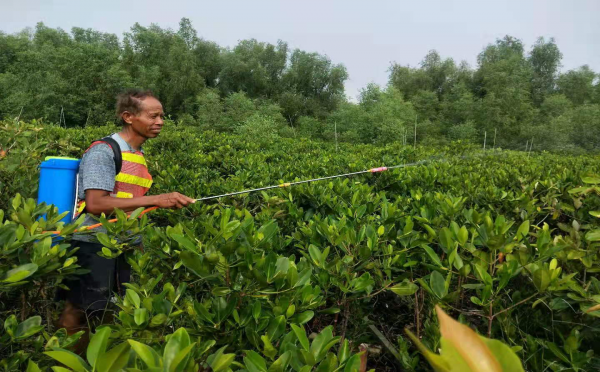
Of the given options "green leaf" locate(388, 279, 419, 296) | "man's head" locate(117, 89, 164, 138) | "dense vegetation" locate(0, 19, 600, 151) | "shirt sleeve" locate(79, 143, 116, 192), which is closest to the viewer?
"green leaf" locate(388, 279, 419, 296)

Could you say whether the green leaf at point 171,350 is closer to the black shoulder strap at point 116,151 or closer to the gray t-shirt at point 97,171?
the gray t-shirt at point 97,171

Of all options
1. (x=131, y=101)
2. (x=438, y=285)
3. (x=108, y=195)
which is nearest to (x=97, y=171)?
(x=108, y=195)

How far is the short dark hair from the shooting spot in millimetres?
2838

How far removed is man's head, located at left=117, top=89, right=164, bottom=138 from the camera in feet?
9.29

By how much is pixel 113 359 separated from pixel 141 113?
2.42m

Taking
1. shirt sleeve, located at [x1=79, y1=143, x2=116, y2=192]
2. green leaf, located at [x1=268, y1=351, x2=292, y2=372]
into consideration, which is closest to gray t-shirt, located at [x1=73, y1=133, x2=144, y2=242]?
shirt sleeve, located at [x1=79, y1=143, x2=116, y2=192]

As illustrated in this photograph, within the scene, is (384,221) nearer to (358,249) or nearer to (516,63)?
(358,249)

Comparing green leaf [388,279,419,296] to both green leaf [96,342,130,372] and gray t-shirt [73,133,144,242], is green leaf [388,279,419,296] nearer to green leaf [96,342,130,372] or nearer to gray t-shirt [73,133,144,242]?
green leaf [96,342,130,372]

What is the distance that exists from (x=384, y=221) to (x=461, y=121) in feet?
195

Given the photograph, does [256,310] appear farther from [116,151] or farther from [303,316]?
[116,151]

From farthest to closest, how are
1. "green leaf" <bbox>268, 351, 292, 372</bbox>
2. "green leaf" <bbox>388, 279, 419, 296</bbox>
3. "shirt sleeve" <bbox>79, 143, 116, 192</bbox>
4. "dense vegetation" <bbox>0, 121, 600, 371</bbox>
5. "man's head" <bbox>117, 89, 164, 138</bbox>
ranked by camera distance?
"man's head" <bbox>117, 89, 164, 138</bbox> → "shirt sleeve" <bbox>79, 143, 116, 192</bbox> → "green leaf" <bbox>388, 279, 419, 296</bbox> → "dense vegetation" <bbox>0, 121, 600, 371</bbox> → "green leaf" <bbox>268, 351, 292, 372</bbox>

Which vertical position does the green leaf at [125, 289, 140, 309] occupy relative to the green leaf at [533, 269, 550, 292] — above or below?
below

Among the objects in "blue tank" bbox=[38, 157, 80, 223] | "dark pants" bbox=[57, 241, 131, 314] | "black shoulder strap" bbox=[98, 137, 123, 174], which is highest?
"black shoulder strap" bbox=[98, 137, 123, 174]

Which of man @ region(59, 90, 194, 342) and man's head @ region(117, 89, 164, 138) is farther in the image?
man's head @ region(117, 89, 164, 138)
